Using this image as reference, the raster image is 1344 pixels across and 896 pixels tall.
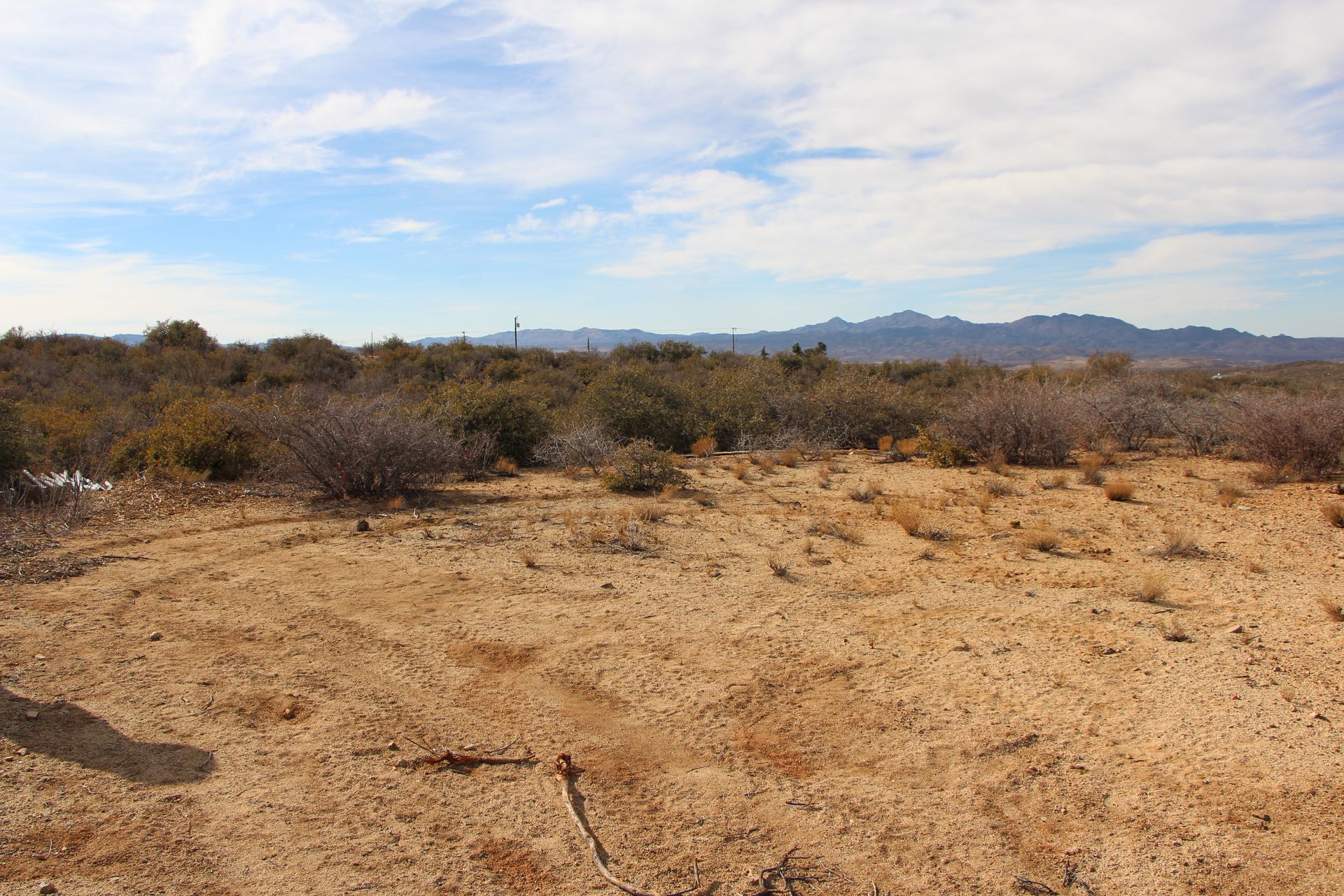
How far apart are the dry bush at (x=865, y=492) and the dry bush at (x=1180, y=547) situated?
420cm

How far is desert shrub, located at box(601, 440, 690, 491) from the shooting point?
12.8 metres

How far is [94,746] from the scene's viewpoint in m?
4.45

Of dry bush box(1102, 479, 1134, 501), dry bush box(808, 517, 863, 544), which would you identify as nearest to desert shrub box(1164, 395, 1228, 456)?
dry bush box(1102, 479, 1134, 501)

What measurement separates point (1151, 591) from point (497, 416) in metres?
11.8

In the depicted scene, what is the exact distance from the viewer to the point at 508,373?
30.2 m

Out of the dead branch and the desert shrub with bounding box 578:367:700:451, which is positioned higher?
the desert shrub with bounding box 578:367:700:451

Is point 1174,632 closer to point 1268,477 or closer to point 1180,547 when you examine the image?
point 1180,547

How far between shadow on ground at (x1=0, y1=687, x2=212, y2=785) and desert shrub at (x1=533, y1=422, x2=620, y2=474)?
979 cm

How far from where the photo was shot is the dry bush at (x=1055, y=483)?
42.8 feet

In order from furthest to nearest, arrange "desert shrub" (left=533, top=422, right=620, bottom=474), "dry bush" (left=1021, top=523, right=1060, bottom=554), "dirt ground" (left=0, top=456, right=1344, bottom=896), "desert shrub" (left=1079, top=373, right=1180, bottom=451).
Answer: "desert shrub" (left=1079, top=373, right=1180, bottom=451)
"desert shrub" (left=533, top=422, right=620, bottom=474)
"dry bush" (left=1021, top=523, right=1060, bottom=554)
"dirt ground" (left=0, top=456, right=1344, bottom=896)

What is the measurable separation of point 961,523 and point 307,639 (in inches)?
308

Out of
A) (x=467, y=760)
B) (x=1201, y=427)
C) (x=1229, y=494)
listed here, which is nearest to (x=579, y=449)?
(x=1229, y=494)

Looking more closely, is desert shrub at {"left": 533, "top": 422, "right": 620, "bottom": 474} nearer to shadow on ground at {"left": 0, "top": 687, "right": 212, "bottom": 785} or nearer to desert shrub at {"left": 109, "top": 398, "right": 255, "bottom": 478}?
desert shrub at {"left": 109, "top": 398, "right": 255, "bottom": 478}

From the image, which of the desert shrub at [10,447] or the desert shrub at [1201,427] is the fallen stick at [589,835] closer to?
the desert shrub at [10,447]
